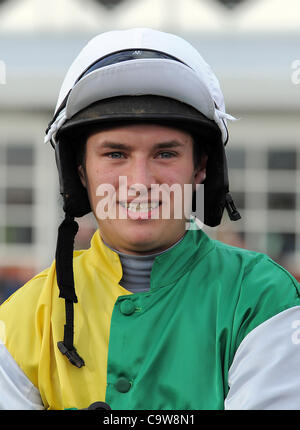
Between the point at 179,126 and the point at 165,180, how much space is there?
154 mm

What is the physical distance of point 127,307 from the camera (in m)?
1.85

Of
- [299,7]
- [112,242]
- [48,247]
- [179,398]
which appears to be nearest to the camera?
[179,398]

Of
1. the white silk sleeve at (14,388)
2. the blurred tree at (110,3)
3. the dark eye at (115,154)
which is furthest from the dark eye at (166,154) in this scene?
the blurred tree at (110,3)

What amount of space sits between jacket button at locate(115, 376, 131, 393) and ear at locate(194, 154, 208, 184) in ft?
1.98

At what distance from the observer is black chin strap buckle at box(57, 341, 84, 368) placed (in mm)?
1797

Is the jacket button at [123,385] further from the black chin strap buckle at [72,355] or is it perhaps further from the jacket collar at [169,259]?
the jacket collar at [169,259]

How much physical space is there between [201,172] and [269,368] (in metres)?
0.62

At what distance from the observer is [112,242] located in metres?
1.98

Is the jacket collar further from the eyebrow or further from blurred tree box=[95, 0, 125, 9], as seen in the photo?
blurred tree box=[95, 0, 125, 9]

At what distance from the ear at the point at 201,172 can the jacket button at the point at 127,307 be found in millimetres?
409

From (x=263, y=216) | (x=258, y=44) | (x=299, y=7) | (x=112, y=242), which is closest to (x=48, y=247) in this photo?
(x=263, y=216)

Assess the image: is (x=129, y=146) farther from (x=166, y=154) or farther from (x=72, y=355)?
(x=72, y=355)

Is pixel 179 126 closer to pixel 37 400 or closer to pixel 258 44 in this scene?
pixel 37 400

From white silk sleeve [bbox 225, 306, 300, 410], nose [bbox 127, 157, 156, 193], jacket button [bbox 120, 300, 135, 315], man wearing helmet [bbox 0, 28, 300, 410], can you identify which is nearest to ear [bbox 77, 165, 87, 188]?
man wearing helmet [bbox 0, 28, 300, 410]
